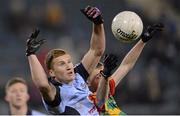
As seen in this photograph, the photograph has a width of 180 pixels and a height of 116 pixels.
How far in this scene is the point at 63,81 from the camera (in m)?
6.86

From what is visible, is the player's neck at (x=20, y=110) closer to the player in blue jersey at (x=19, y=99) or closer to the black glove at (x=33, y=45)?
the player in blue jersey at (x=19, y=99)

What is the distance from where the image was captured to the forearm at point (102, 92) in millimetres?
6545

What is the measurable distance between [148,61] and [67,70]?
7.26m

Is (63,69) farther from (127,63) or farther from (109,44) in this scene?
(109,44)

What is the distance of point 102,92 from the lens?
661 centimetres

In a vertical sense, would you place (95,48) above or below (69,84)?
above

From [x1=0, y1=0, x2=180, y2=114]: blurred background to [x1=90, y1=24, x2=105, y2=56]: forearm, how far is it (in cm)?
582

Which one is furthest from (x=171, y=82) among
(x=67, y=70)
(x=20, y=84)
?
Answer: (x=67, y=70)

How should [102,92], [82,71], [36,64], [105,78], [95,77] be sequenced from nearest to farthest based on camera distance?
[36,64] → [105,78] → [102,92] → [82,71] → [95,77]

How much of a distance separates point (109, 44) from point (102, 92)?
7506 mm

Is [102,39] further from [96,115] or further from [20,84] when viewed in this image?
[20,84]

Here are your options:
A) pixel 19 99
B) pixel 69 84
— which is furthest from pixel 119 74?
pixel 19 99

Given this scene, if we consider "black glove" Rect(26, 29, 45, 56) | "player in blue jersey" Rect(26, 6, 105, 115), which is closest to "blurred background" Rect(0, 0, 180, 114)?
"player in blue jersey" Rect(26, 6, 105, 115)

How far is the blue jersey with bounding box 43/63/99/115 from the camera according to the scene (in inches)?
263
